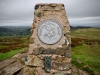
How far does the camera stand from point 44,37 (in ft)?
29.7

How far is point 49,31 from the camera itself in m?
9.08

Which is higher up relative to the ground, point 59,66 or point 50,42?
point 50,42

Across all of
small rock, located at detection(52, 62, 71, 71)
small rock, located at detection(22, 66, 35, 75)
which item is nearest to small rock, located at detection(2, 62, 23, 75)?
small rock, located at detection(22, 66, 35, 75)

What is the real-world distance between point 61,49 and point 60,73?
1463 mm

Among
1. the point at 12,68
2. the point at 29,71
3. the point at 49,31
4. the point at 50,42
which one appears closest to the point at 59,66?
the point at 50,42

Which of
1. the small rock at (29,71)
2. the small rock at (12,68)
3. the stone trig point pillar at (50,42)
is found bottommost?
the small rock at (12,68)

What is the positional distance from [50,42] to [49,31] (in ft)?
2.23

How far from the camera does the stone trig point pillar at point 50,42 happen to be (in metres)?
9.02

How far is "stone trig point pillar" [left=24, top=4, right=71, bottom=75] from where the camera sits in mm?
9016

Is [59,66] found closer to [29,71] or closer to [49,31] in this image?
[29,71]

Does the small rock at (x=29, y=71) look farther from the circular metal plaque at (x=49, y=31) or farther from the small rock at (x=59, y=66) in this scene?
the circular metal plaque at (x=49, y=31)

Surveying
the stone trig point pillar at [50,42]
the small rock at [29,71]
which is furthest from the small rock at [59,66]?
the small rock at [29,71]

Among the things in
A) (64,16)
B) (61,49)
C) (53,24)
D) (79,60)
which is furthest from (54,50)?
(79,60)

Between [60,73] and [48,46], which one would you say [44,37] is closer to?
[48,46]
